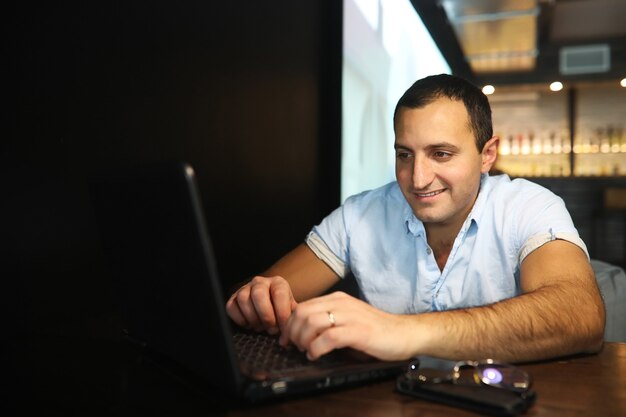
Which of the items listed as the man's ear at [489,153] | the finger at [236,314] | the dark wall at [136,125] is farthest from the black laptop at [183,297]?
the man's ear at [489,153]

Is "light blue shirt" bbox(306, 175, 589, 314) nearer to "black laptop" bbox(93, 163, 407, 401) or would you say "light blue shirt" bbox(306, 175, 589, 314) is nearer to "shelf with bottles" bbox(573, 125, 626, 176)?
"black laptop" bbox(93, 163, 407, 401)

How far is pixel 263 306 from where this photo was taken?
3.28 ft

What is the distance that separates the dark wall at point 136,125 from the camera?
1042mm

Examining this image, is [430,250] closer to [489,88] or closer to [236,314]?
[236,314]

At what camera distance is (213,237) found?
5.29ft

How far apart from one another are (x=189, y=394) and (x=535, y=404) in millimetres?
434

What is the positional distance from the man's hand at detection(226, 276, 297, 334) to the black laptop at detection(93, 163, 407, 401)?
68mm

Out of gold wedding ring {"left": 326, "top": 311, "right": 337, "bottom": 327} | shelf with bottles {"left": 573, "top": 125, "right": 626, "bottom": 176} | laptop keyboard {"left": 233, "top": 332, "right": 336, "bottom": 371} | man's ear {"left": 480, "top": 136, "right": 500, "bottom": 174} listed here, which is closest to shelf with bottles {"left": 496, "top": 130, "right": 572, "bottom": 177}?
shelf with bottles {"left": 573, "top": 125, "right": 626, "bottom": 176}

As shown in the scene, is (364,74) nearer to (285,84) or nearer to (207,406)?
(285,84)

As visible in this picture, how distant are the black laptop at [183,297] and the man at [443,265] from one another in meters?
0.05

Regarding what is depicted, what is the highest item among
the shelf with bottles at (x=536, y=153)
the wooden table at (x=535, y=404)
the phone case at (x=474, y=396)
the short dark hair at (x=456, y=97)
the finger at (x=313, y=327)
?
the short dark hair at (x=456, y=97)

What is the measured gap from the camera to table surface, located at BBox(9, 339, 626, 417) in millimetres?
684

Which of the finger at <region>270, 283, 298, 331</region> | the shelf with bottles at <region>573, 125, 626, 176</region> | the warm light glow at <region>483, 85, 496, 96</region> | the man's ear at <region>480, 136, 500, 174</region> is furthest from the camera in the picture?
the warm light glow at <region>483, 85, 496, 96</region>

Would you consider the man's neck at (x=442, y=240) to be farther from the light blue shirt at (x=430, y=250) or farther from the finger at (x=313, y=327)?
the finger at (x=313, y=327)
